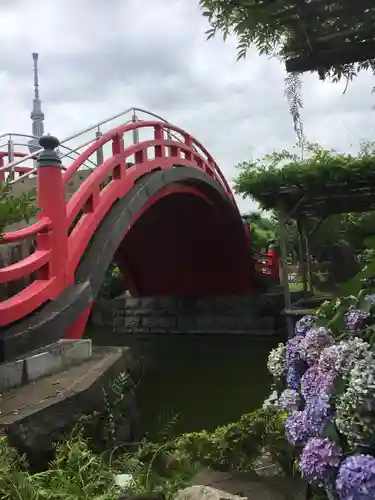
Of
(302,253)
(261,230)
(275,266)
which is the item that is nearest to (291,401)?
(302,253)

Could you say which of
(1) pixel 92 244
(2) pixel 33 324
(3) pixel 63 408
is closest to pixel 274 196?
(1) pixel 92 244

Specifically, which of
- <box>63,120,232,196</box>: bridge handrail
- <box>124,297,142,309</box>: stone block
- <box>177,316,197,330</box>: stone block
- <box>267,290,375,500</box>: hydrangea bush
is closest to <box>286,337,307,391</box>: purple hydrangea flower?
<box>267,290,375,500</box>: hydrangea bush

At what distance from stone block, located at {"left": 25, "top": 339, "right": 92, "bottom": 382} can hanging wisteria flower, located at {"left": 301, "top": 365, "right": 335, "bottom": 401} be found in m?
3.02

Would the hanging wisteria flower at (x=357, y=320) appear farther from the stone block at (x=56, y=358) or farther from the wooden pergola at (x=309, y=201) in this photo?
the wooden pergola at (x=309, y=201)

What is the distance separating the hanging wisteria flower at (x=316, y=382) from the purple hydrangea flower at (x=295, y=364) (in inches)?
6.9

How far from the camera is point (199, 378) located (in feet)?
36.0

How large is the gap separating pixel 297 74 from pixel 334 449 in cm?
169

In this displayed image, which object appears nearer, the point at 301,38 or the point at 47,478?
the point at 301,38

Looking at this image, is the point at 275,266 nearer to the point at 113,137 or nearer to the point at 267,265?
the point at 267,265

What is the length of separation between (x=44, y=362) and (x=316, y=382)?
323 centimetres

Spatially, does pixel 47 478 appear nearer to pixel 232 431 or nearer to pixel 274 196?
pixel 232 431

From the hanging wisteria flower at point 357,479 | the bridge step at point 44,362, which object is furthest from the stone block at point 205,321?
the hanging wisteria flower at point 357,479

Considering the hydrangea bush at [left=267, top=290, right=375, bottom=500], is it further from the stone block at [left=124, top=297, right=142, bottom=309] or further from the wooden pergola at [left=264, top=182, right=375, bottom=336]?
the stone block at [left=124, top=297, right=142, bottom=309]

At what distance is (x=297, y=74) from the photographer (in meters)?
2.74
